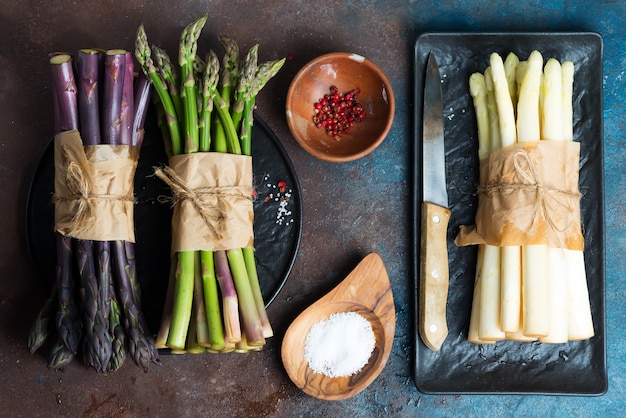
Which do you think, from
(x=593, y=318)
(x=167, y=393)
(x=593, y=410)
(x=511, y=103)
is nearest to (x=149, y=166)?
(x=167, y=393)

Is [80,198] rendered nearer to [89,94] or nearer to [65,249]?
[65,249]

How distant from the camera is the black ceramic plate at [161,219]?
5.27ft

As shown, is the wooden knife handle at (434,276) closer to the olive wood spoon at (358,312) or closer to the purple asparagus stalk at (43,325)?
the olive wood spoon at (358,312)

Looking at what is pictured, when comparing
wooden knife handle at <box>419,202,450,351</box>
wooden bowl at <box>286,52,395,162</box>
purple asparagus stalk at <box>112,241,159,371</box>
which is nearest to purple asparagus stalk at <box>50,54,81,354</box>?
purple asparagus stalk at <box>112,241,159,371</box>

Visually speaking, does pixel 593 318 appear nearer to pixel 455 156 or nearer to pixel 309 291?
pixel 455 156

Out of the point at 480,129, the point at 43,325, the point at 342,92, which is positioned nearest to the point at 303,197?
the point at 342,92

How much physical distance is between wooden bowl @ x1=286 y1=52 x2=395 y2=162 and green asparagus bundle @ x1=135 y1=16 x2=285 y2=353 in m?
0.15

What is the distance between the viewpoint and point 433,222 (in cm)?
163

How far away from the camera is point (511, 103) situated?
158 cm

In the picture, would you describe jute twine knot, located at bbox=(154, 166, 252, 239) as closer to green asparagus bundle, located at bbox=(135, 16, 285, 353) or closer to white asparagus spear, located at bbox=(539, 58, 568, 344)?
green asparagus bundle, located at bbox=(135, 16, 285, 353)

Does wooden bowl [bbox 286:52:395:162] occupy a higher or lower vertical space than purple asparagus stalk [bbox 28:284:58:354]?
higher

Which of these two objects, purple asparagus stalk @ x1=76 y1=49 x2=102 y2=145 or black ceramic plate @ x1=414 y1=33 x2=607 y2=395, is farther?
black ceramic plate @ x1=414 y1=33 x2=607 y2=395

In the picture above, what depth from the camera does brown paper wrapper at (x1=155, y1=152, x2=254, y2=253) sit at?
146cm

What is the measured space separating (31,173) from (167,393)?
72 cm
